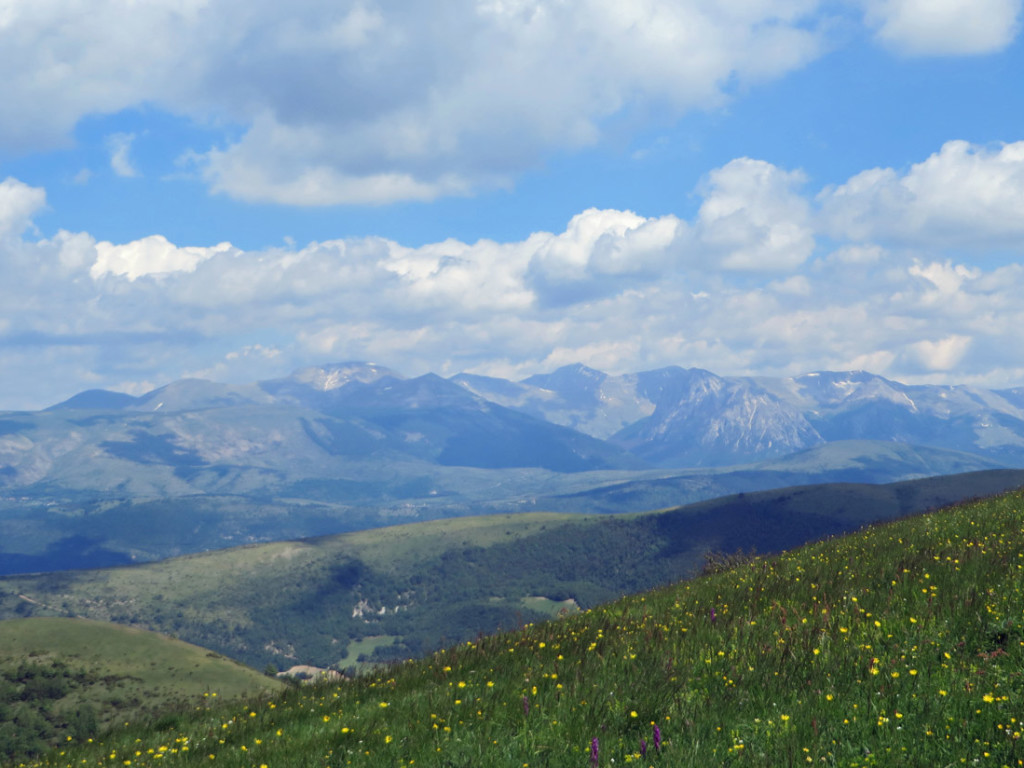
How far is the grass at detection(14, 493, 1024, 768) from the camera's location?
7391 mm

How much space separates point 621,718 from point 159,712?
1105 centimetres

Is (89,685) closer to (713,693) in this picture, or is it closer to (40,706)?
(40,706)

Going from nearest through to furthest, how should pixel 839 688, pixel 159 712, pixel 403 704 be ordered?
pixel 839 688 → pixel 403 704 → pixel 159 712

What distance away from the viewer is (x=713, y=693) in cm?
902

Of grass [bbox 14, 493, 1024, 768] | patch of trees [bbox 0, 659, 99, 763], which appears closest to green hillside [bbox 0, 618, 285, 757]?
patch of trees [bbox 0, 659, 99, 763]

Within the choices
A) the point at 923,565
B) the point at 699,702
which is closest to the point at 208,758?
→ the point at 699,702

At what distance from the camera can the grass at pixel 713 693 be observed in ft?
24.2

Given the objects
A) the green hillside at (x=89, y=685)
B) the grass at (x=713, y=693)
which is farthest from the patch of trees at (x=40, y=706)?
the grass at (x=713, y=693)

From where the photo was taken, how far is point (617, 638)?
1195 cm

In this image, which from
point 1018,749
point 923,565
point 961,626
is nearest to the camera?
point 1018,749

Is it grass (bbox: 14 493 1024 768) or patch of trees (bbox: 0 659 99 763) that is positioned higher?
grass (bbox: 14 493 1024 768)

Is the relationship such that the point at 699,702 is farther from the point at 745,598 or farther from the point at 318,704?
the point at 318,704

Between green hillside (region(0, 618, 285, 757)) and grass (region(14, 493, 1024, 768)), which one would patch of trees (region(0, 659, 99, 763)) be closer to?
green hillside (region(0, 618, 285, 757))

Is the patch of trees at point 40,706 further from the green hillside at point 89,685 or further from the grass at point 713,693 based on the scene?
the grass at point 713,693
